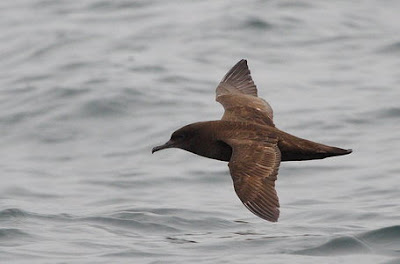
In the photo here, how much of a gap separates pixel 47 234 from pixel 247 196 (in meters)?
2.61

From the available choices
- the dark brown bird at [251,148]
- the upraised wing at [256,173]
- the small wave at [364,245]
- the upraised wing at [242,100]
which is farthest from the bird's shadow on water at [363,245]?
the upraised wing at [242,100]

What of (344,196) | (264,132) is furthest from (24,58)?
(264,132)

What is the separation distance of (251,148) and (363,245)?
1.49 m

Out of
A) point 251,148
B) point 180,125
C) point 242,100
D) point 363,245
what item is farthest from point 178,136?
point 180,125

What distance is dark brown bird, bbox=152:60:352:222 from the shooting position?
9.16m

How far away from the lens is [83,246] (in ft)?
34.7

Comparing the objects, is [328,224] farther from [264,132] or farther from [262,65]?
[262,65]

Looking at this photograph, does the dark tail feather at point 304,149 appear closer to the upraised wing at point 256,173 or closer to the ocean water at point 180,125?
the upraised wing at point 256,173

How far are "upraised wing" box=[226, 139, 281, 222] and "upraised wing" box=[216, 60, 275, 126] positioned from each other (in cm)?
103

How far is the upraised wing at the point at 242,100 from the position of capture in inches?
424

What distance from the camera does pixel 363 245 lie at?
10.3 m

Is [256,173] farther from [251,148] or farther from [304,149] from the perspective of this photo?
[304,149]

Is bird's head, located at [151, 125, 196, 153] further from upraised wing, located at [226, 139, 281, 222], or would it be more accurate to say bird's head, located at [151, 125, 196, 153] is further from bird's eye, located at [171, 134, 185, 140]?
upraised wing, located at [226, 139, 281, 222]

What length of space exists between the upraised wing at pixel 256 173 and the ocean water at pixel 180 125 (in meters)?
0.94
